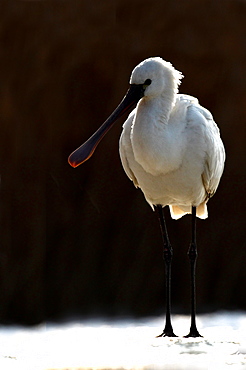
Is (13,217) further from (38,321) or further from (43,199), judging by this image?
(38,321)

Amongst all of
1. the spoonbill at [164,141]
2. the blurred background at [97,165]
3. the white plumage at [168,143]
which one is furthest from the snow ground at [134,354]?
the blurred background at [97,165]

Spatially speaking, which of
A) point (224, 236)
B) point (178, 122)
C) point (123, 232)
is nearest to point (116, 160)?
point (123, 232)

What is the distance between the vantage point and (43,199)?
9031 millimetres

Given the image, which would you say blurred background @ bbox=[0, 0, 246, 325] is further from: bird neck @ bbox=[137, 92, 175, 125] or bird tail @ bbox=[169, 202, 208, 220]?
bird neck @ bbox=[137, 92, 175, 125]

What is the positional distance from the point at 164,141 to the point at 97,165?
3.97m

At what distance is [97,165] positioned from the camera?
9250 millimetres

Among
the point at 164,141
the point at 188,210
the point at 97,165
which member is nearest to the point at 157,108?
the point at 164,141

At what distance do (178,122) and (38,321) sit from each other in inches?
152

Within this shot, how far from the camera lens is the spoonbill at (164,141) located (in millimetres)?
5324

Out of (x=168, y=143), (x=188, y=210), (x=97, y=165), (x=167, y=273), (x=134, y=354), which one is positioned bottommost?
(x=134, y=354)

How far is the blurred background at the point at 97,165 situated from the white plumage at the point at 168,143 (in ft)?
10.7

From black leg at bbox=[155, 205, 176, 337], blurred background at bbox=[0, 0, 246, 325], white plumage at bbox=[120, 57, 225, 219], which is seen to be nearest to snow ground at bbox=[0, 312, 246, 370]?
black leg at bbox=[155, 205, 176, 337]

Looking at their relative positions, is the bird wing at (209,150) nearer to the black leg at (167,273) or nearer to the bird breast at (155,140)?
the bird breast at (155,140)

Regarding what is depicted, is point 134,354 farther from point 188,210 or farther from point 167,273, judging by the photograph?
point 188,210
